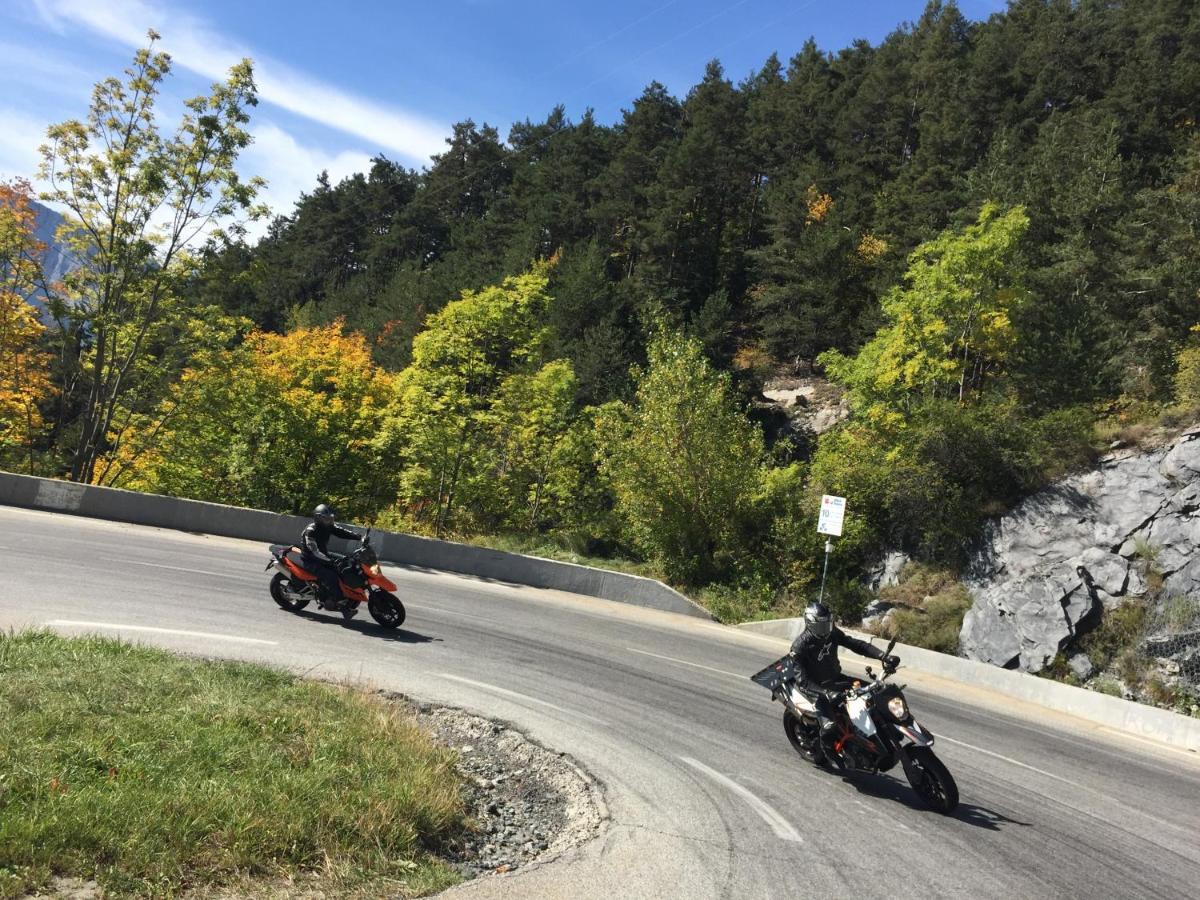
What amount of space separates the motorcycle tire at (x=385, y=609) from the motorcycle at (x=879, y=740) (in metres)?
6.77

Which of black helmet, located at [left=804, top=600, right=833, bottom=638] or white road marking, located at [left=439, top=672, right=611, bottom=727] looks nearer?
black helmet, located at [left=804, top=600, right=833, bottom=638]

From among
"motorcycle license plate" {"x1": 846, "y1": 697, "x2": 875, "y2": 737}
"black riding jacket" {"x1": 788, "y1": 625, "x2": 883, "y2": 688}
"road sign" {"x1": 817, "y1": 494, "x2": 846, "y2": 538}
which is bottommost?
"motorcycle license plate" {"x1": 846, "y1": 697, "x2": 875, "y2": 737}

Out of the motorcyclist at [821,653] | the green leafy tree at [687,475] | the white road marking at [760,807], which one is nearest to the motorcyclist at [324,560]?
the white road marking at [760,807]

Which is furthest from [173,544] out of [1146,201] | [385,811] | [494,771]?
[1146,201]

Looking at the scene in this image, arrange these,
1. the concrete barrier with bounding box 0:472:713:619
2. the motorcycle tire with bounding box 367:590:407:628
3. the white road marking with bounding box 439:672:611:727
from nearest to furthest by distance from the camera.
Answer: the white road marking with bounding box 439:672:611:727, the motorcycle tire with bounding box 367:590:407:628, the concrete barrier with bounding box 0:472:713:619

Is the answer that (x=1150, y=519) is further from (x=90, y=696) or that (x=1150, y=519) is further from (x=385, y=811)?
(x=90, y=696)

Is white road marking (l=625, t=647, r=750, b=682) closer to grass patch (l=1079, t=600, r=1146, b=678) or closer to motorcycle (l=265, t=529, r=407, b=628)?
motorcycle (l=265, t=529, r=407, b=628)

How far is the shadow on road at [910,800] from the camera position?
7.08 metres

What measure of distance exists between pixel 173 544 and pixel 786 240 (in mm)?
39702

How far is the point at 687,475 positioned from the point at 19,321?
83.6 ft

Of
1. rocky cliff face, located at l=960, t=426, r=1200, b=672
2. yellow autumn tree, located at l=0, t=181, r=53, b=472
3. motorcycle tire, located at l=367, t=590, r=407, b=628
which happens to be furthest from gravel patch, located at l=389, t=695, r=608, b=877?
yellow autumn tree, located at l=0, t=181, r=53, b=472

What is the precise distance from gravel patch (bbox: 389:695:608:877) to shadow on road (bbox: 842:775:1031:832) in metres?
2.80

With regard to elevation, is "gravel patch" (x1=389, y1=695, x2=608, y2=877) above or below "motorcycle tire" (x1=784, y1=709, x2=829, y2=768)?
below

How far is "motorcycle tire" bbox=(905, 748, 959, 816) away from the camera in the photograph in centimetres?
708
